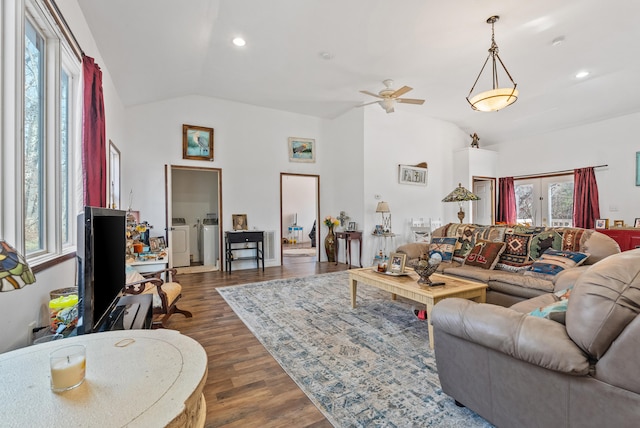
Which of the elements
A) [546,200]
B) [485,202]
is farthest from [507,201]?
[546,200]

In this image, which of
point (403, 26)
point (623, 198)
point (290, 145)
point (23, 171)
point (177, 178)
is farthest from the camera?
point (177, 178)

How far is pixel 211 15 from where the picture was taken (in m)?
3.36

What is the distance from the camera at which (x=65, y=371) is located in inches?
30.2

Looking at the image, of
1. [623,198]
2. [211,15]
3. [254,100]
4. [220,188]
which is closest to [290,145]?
[254,100]

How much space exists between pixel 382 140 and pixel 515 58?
2.61 meters

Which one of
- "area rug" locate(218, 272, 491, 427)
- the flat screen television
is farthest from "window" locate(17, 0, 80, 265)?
"area rug" locate(218, 272, 491, 427)

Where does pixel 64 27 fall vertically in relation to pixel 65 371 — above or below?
above

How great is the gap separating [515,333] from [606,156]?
267 inches

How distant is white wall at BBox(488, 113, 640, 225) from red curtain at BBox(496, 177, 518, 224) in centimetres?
60

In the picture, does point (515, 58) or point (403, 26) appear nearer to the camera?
point (403, 26)

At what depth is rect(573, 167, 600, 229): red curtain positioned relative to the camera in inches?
235

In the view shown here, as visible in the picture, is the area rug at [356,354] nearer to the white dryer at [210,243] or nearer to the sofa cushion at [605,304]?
the sofa cushion at [605,304]

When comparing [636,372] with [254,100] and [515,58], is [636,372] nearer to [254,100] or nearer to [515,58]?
[515,58]

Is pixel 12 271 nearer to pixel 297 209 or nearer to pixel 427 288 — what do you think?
pixel 427 288
